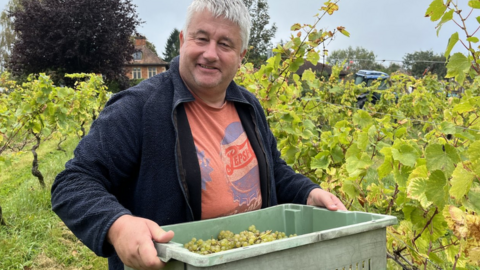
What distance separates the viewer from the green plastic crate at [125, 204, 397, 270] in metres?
0.90

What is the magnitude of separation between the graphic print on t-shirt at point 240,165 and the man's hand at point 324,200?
0.68 feet

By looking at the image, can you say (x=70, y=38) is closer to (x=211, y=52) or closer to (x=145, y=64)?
(x=145, y=64)

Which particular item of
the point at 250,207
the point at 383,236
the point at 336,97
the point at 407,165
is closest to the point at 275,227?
the point at 250,207

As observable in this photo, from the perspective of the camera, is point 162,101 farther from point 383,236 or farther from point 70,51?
point 70,51

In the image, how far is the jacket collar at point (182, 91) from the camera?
153cm

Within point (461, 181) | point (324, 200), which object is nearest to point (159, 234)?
point (324, 200)

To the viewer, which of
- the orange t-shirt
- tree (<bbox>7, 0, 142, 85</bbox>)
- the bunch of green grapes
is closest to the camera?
the bunch of green grapes

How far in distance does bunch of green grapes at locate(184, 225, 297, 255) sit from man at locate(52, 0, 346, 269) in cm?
17

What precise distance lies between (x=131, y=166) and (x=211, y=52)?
0.50m

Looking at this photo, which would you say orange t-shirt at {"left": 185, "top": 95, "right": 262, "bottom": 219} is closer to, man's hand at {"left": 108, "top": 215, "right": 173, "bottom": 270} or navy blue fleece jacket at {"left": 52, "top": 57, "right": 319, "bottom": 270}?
navy blue fleece jacket at {"left": 52, "top": 57, "right": 319, "bottom": 270}

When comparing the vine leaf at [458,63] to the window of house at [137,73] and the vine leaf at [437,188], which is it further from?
the window of house at [137,73]

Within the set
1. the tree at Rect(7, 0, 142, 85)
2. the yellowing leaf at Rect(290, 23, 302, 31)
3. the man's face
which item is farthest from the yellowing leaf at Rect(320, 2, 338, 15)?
the tree at Rect(7, 0, 142, 85)

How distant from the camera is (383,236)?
46.5 inches

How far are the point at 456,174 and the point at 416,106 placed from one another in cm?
596
